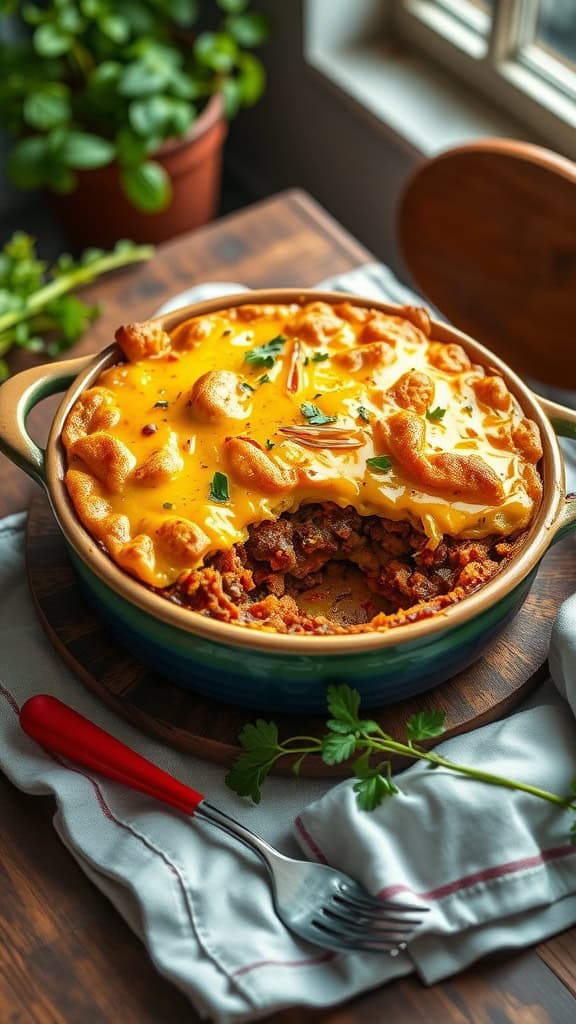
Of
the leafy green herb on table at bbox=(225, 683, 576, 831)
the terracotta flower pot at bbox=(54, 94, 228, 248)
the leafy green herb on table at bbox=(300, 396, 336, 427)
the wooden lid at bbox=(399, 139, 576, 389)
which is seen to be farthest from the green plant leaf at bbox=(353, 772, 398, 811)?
the terracotta flower pot at bbox=(54, 94, 228, 248)

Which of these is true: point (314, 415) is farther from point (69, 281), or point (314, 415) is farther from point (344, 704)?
point (69, 281)

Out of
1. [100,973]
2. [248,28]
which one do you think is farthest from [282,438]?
[248,28]

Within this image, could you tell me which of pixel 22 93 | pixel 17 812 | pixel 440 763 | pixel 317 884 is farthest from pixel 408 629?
pixel 22 93

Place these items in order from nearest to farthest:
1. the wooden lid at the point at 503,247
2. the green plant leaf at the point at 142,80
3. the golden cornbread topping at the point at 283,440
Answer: the golden cornbread topping at the point at 283,440 → the wooden lid at the point at 503,247 → the green plant leaf at the point at 142,80

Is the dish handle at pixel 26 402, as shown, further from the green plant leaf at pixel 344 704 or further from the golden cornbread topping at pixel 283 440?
the green plant leaf at pixel 344 704

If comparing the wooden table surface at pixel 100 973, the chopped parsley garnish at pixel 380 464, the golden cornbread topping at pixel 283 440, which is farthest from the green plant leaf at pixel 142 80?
the wooden table surface at pixel 100 973

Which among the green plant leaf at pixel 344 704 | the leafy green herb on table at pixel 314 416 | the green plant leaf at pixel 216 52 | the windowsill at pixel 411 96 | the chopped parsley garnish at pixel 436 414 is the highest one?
the chopped parsley garnish at pixel 436 414
